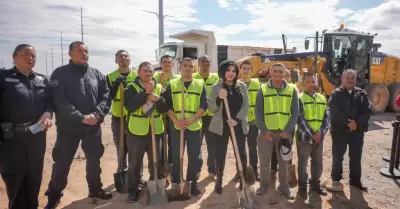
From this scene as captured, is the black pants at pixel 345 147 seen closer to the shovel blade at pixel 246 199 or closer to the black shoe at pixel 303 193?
the black shoe at pixel 303 193

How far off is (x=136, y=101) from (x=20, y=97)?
1.27m

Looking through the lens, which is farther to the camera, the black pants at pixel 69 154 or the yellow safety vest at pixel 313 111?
the yellow safety vest at pixel 313 111

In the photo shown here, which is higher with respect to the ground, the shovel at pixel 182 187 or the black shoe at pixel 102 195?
the shovel at pixel 182 187

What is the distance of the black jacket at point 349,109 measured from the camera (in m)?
4.26

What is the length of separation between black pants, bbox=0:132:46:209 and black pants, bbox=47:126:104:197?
0.85 ft

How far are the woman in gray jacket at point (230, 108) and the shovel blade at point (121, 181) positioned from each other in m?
1.36

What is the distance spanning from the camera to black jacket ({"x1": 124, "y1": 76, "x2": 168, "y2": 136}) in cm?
378

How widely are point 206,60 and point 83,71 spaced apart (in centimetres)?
194

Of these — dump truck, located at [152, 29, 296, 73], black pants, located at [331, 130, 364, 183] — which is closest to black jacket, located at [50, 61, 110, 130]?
black pants, located at [331, 130, 364, 183]

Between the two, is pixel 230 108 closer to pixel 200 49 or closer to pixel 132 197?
pixel 132 197

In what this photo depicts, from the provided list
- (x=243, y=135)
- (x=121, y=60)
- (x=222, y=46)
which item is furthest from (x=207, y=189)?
(x=222, y=46)

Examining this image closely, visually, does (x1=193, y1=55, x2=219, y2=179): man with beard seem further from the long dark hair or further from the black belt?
the black belt

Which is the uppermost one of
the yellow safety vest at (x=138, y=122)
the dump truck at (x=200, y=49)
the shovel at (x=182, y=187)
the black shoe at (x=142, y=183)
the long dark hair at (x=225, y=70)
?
the dump truck at (x=200, y=49)

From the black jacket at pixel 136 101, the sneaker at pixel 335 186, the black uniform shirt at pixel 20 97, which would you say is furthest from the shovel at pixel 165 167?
the sneaker at pixel 335 186
